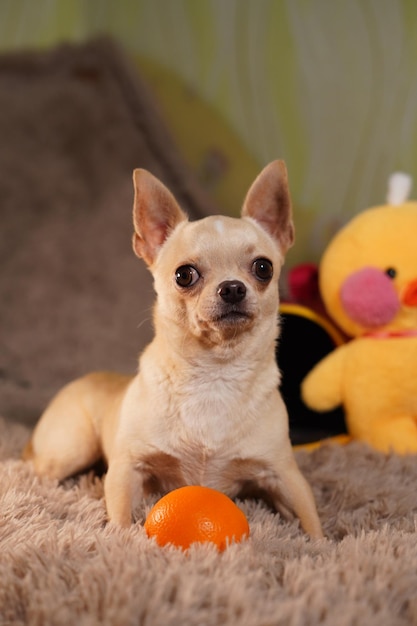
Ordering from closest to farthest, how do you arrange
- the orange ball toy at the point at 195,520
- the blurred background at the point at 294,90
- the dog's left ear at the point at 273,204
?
the orange ball toy at the point at 195,520
the dog's left ear at the point at 273,204
the blurred background at the point at 294,90

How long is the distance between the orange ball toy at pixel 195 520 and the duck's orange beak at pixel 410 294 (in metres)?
0.85

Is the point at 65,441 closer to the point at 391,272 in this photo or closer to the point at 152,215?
the point at 152,215

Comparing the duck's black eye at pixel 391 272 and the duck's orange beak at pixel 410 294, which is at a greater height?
the duck's black eye at pixel 391 272

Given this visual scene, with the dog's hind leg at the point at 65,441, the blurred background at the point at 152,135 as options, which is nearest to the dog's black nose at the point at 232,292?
the dog's hind leg at the point at 65,441

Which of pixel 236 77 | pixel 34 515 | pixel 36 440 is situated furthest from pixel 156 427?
pixel 236 77

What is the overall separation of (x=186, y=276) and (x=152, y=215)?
0.71ft

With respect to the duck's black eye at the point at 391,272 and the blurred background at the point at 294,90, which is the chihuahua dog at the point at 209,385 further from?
the blurred background at the point at 294,90

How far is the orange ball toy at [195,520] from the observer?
118cm

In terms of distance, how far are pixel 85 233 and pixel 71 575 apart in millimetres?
1906

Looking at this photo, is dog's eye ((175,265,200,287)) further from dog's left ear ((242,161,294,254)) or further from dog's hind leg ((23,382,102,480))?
dog's hind leg ((23,382,102,480))

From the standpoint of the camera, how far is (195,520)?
119 cm

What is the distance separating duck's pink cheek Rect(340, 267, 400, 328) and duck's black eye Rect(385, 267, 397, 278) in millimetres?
16

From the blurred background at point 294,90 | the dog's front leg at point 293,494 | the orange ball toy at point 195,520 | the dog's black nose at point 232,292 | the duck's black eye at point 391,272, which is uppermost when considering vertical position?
the blurred background at point 294,90

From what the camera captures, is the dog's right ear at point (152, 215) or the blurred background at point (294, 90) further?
the blurred background at point (294, 90)
